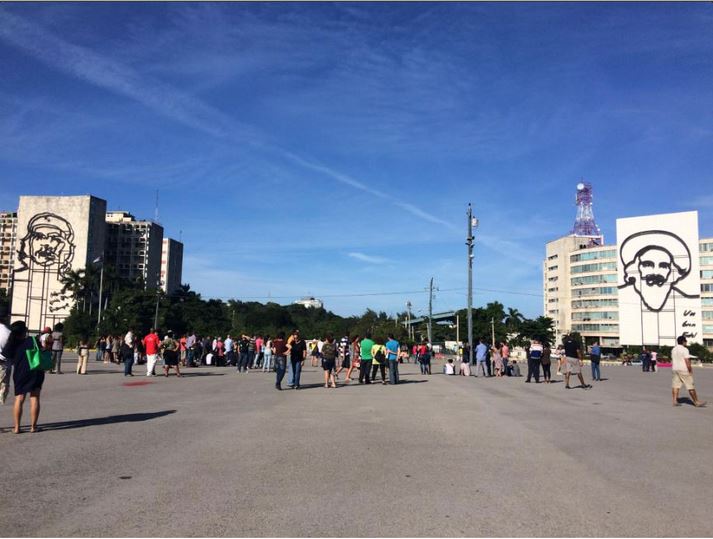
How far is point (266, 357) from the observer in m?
28.3

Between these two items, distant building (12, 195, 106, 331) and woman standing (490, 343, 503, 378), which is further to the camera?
distant building (12, 195, 106, 331)

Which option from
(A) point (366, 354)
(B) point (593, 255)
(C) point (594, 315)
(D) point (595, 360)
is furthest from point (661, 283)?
(A) point (366, 354)

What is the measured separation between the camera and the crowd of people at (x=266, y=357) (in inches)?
364

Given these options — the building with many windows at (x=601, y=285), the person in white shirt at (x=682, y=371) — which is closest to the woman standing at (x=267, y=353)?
the person in white shirt at (x=682, y=371)

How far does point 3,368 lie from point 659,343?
11924 cm

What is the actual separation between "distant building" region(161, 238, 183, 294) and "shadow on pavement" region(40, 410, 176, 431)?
160 metres

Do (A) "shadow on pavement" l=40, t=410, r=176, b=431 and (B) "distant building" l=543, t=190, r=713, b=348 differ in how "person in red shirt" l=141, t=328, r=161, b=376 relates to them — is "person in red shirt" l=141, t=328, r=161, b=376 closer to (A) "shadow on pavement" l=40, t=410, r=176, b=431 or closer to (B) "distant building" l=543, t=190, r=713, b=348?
(A) "shadow on pavement" l=40, t=410, r=176, b=431

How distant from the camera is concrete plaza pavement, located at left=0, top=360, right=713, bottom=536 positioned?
200 inches

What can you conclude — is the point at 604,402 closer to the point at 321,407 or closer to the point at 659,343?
the point at 321,407

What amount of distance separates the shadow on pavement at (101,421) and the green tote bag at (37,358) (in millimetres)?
1054

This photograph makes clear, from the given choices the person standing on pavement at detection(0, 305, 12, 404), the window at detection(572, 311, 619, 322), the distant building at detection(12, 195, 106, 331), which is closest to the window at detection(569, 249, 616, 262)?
the window at detection(572, 311, 619, 322)

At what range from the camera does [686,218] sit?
10994 centimetres

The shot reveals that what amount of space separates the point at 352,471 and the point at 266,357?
21.9 m

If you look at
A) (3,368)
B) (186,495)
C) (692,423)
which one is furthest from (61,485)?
(692,423)
